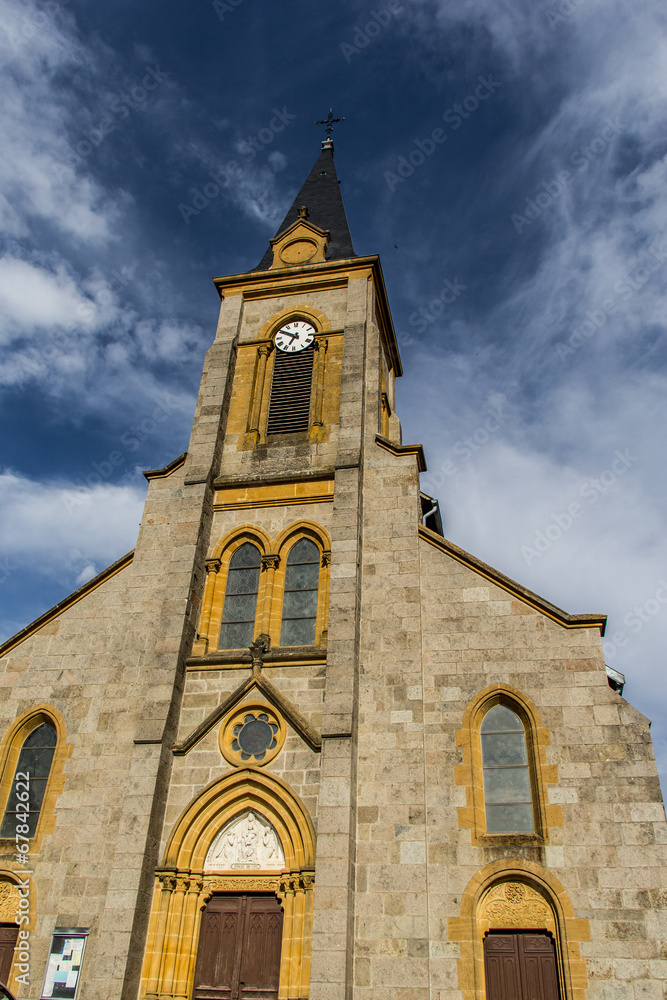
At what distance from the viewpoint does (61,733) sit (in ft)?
47.9

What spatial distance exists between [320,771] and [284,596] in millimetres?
3860

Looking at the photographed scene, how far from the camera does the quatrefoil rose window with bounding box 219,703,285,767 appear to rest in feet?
45.4

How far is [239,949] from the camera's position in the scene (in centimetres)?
1258

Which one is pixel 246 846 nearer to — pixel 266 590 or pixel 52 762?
pixel 52 762

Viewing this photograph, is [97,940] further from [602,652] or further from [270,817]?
[602,652]

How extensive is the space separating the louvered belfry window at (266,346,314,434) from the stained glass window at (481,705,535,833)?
25.5 feet

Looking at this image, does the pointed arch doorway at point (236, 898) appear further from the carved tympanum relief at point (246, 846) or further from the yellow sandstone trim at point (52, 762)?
the yellow sandstone trim at point (52, 762)

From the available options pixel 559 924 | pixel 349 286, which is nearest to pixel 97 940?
pixel 559 924

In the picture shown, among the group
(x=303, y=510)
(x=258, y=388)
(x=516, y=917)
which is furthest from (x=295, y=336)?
(x=516, y=917)

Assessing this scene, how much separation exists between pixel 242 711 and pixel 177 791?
167cm

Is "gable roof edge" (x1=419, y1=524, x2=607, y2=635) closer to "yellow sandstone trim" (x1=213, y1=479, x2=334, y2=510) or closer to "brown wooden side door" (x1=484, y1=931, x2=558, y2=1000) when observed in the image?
"yellow sandstone trim" (x1=213, y1=479, x2=334, y2=510)

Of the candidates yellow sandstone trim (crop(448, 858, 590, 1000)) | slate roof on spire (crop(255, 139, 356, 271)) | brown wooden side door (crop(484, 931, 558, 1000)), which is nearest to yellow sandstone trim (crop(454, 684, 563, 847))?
yellow sandstone trim (crop(448, 858, 590, 1000))

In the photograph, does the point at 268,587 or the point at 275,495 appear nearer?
the point at 268,587

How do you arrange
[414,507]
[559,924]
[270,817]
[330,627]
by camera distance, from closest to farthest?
[559,924]
[270,817]
[330,627]
[414,507]
